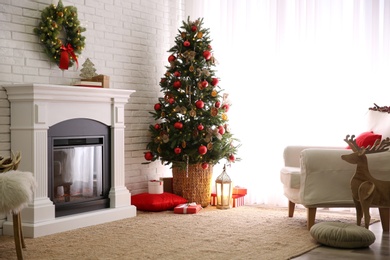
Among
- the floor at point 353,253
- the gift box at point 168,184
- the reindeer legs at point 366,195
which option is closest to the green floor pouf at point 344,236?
the floor at point 353,253

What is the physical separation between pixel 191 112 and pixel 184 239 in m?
1.87

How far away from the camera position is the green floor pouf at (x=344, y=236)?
3.98m

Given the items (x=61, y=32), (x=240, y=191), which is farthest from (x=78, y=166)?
(x=240, y=191)

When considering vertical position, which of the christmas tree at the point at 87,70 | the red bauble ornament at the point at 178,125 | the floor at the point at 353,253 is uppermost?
the christmas tree at the point at 87,70

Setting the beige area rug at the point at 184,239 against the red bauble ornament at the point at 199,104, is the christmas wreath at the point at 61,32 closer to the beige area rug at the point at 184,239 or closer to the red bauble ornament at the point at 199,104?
the red bauble ornament at the point at 199,104

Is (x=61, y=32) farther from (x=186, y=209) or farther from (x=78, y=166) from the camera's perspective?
(x=186, y=209)

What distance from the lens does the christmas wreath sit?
496 centimetres

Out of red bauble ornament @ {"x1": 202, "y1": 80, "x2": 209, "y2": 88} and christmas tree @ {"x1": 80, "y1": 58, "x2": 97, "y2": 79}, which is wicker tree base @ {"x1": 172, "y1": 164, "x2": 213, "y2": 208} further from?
christmas tree @ {"x1": 80, "y1": 58, "x2": 97, "y2": 79}

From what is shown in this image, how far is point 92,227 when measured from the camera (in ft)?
16.2

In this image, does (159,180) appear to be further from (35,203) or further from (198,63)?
(35,203)

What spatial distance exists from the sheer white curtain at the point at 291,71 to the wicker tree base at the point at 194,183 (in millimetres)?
553

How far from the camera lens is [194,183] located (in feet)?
20.1

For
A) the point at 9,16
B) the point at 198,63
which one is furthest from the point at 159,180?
the point at 9,16

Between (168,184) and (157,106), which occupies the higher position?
(157,106)
